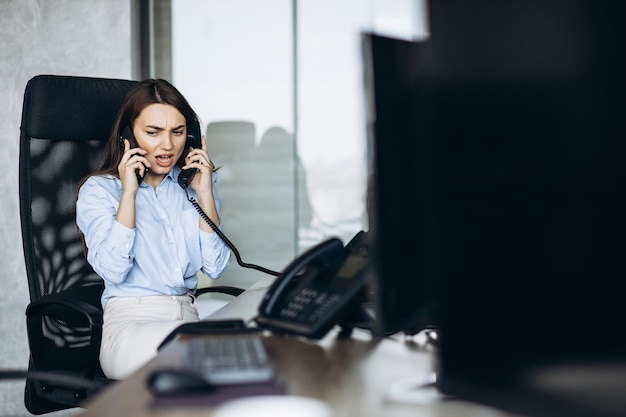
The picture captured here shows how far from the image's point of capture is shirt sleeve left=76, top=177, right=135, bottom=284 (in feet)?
5.68

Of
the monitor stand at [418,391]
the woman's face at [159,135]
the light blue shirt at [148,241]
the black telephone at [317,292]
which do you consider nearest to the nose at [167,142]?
the woman's face at [159,135]

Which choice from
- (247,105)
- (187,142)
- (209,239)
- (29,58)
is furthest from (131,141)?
(29,58)

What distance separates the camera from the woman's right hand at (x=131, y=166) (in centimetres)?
180

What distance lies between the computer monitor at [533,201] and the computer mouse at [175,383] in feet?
0.84

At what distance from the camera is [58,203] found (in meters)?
1.87

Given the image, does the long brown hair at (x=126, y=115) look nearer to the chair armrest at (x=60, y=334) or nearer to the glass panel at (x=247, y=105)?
the chair armrest at (x=60, y=334)

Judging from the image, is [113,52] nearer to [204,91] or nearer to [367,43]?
[204,91]

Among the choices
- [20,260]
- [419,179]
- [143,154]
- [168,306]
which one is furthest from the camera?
[20,260]

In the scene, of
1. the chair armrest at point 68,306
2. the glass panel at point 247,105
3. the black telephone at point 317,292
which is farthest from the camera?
the glass panel at point 247,105

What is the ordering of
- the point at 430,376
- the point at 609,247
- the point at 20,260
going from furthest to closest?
the point at 20,260 → the point at 430,376 → the point at 609,247

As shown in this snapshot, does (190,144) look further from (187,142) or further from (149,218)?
(149,218)

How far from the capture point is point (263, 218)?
10.8 feet

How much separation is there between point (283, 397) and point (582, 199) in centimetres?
38

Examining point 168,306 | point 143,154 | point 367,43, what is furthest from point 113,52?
point 367,43
